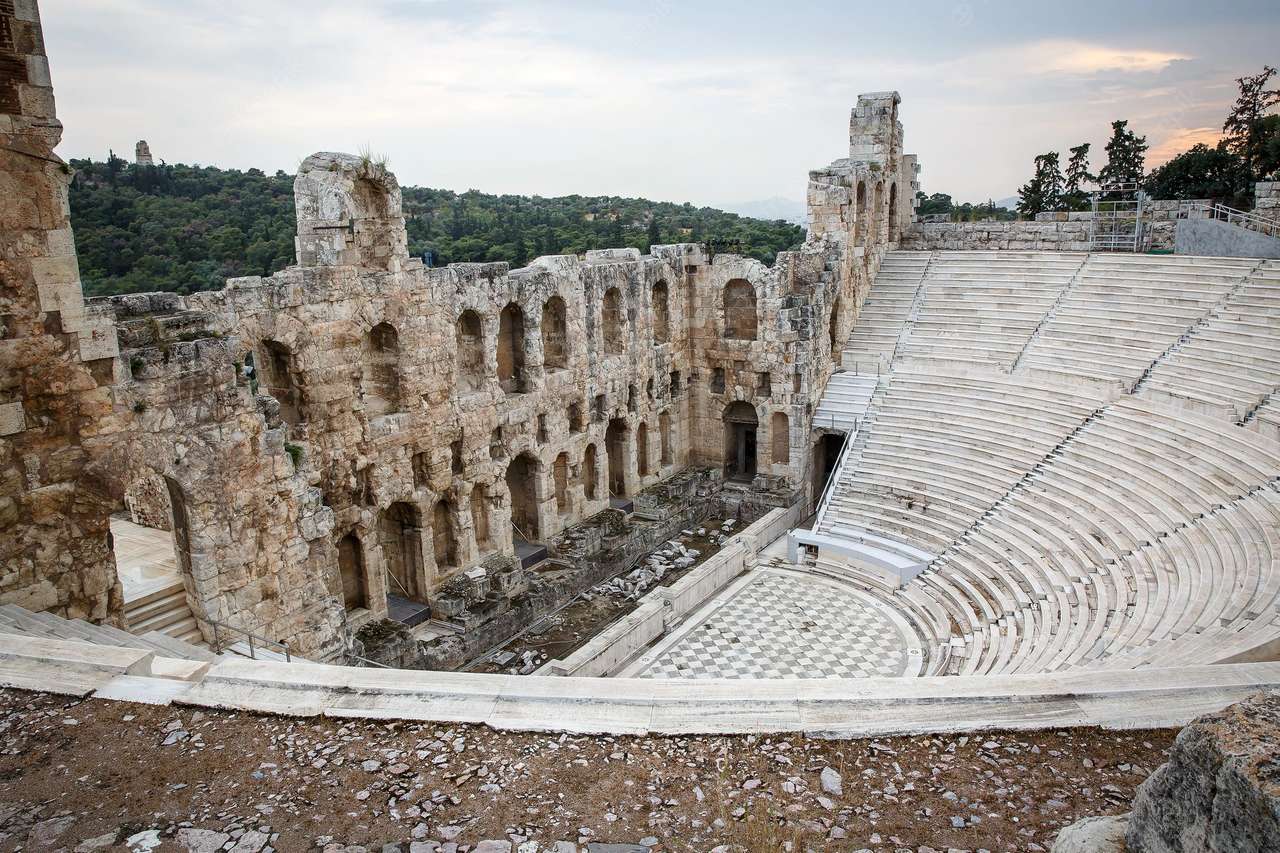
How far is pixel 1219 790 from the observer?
417 centimetres

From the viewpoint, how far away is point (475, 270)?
1803cm

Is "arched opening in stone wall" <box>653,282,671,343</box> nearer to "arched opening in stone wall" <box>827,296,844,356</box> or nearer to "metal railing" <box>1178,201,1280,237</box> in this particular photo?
"arched opening in stone wall" <box>827,296,844,356</box>

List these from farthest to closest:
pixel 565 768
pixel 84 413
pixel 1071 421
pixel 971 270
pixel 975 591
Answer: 1. pixel 971 270
2. pixel 1071 421
3. pixel 975 591
4. pixel 84 413
5. pixel 565 768

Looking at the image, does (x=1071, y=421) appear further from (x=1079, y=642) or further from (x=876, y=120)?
(x=876, y=120)

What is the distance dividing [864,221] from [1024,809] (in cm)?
2285

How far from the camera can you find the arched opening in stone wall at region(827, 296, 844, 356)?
25266 mm

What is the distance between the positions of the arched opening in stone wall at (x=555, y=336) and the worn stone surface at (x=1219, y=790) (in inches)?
682

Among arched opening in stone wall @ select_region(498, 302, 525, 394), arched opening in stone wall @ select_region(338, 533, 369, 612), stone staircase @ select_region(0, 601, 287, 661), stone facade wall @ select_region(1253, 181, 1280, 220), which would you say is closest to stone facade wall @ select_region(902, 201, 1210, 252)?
stone facade wall @ select_region(1253, 181, 1280, 220)

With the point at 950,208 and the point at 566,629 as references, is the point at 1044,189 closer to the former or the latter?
the point at 950,208

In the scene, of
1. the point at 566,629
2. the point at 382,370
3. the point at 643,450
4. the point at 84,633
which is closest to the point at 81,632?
the point at 84,633

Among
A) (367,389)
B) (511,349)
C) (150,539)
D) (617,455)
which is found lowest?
(617,455)

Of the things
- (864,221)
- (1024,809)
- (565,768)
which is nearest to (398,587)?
(565,768)

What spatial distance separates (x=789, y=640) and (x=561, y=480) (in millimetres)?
7094

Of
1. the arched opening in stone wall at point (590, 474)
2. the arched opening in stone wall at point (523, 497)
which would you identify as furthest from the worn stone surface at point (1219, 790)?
the arched opening in stone wall at point (590, 474)
